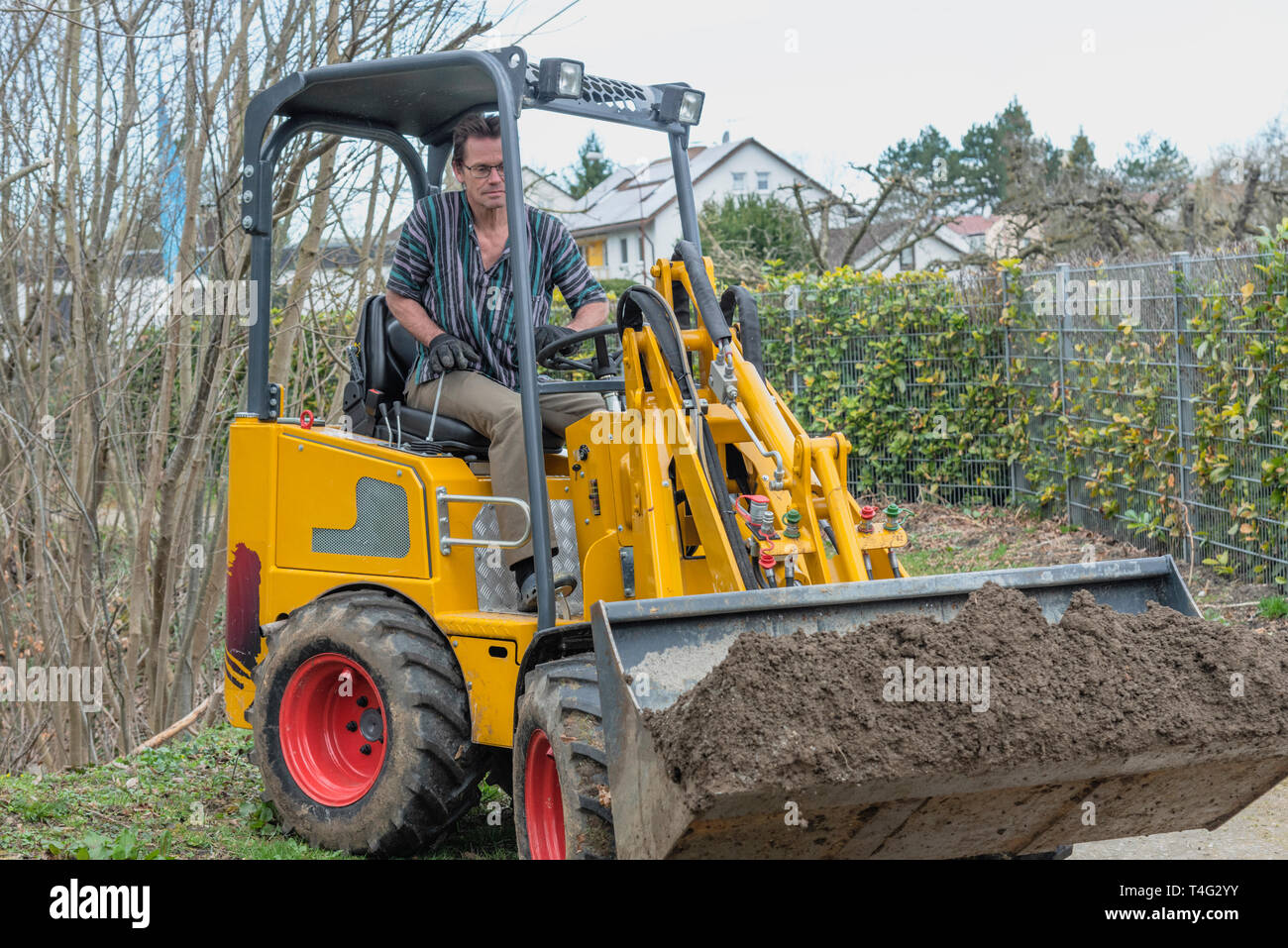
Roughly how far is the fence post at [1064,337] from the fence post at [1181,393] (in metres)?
1.71

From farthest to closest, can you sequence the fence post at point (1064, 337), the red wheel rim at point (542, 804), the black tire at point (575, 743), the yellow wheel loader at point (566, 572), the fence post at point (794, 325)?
the fence post at point (794, 325) < the fence post at point (1064, 337) < the red wheel rim at point (542, 804) < the black tire at point (575, 743) < the yellow wheel loader at point (566, 572)

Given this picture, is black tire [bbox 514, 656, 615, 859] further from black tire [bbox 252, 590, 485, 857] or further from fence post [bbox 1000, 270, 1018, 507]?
fence post [bbox 1000, 270, 1018, 507]

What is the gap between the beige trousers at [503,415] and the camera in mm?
4703

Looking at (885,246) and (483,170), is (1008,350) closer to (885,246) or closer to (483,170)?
Answer: (483,170)

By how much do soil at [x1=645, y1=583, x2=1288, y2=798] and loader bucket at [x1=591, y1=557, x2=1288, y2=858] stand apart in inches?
2.1

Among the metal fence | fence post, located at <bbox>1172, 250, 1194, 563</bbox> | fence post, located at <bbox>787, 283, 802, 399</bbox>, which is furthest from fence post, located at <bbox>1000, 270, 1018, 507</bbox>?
fence post, located at <bbox>1172, 250, 1194, 563</bbox>

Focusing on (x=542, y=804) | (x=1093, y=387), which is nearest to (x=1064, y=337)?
(x=1093, y=387)

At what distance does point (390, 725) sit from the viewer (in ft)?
15.4

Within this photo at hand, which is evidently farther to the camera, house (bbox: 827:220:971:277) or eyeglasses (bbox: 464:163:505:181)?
house (bbox: 827:220:971:277)

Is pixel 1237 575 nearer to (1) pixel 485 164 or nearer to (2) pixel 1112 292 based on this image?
(2) pixel 1112 292

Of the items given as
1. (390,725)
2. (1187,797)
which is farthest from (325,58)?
(1187,797)

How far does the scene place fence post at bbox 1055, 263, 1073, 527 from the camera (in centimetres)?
1100

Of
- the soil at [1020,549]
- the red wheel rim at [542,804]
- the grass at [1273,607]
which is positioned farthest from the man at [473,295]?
the soil at [1020,549]

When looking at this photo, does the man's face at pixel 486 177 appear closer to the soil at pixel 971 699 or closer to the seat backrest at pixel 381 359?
the seat backrest at pixel 381 359
